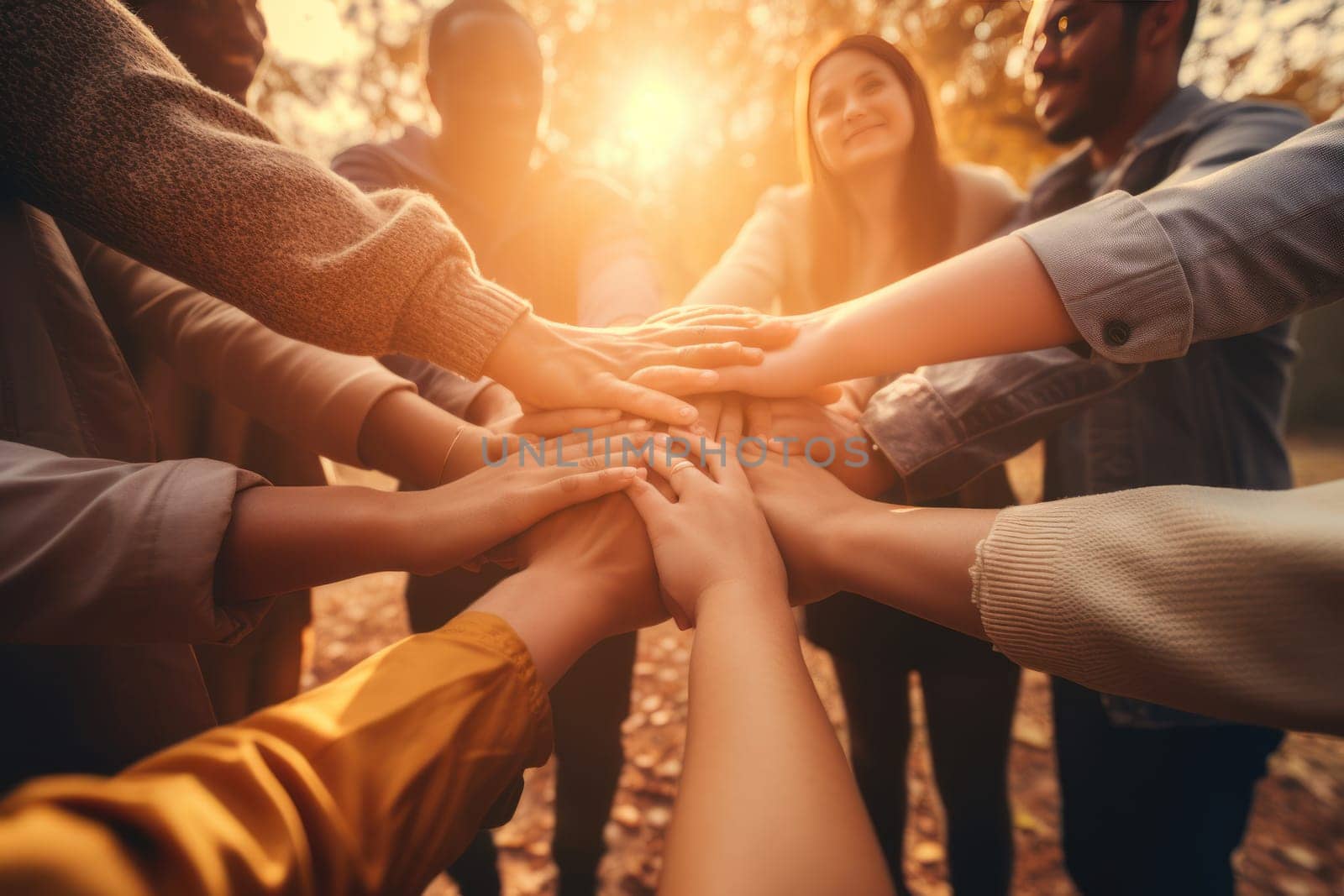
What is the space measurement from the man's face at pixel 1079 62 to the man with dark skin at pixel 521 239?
5.42ft

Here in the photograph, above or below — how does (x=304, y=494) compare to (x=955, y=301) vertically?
below

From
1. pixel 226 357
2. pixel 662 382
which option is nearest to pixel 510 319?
pixel 662 382

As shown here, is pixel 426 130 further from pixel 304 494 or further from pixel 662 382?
pixel 304 494

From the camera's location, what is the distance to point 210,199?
106 centimetres

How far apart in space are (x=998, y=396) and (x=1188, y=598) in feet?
2.83

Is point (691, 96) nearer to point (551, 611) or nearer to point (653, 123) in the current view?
point (653, 123)

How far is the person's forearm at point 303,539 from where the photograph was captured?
0.96 m

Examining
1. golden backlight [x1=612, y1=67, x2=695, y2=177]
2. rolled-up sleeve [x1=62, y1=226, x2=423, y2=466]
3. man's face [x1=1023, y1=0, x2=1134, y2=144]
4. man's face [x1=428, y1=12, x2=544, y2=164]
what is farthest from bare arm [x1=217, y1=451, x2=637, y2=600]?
golden backlight [x1=612, y1=67, x2=695, y2=177]

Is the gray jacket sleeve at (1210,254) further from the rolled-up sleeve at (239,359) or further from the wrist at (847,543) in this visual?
the rolled-up sleeve at (239,359)

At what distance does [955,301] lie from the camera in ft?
4.34

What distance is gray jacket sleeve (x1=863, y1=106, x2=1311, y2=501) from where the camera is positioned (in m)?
1.41

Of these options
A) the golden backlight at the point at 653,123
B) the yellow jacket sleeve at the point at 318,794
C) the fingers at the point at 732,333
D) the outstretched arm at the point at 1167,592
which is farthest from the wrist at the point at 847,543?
the golden backlight at the point at 653,123

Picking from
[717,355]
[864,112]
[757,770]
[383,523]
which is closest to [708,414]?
[717,355]

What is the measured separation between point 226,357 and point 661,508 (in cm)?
128
